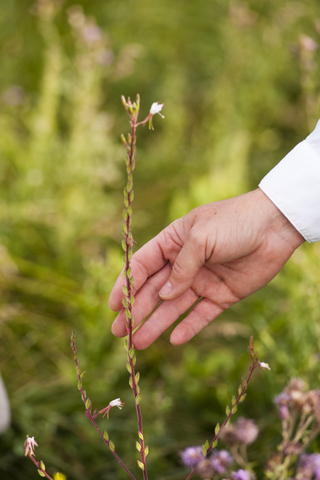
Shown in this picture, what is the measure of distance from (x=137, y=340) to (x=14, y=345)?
3.75 ft

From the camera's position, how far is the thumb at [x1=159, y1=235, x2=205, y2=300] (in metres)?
1.13

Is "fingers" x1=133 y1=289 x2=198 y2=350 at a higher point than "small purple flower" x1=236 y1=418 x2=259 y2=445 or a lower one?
higher

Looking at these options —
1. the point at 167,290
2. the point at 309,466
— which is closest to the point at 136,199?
the point at 167,290

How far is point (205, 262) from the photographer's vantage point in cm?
128

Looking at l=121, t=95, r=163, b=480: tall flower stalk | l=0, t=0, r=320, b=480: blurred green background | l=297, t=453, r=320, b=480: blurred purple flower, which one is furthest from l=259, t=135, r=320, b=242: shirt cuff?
l=297, t=453, r=320, b=480: blurred purple flower

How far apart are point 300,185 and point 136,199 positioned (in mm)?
1887

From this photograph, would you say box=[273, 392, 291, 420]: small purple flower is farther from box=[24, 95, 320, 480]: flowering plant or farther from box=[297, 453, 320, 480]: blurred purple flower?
box=[297, 453, 320, 480]: blurred purple flower

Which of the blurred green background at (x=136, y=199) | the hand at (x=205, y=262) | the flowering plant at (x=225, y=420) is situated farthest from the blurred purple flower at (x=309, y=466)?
the hand at (x=205, y=262)

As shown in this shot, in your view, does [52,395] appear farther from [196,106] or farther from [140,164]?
[196,106]

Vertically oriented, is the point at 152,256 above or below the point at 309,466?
above

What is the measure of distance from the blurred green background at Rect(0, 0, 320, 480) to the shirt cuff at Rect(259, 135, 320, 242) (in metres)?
0.40

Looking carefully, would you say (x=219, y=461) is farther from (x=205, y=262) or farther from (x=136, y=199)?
(x=136, y=199)

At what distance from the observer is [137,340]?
4.05 ft

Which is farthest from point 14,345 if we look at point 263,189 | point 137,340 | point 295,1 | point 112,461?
point 295,1
